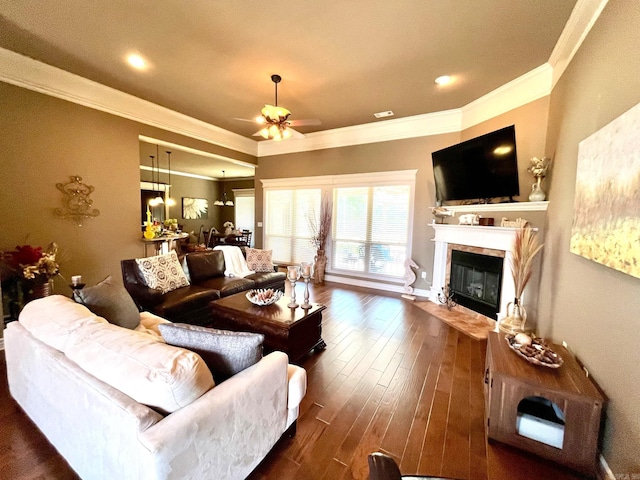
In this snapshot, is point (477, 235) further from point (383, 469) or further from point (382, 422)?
point (383, 469)

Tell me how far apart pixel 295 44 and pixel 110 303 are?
2930mm

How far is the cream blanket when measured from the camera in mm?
4207

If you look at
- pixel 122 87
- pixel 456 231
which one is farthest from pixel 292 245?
pixel 122 87

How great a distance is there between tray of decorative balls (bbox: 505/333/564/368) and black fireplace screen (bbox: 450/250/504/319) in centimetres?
179

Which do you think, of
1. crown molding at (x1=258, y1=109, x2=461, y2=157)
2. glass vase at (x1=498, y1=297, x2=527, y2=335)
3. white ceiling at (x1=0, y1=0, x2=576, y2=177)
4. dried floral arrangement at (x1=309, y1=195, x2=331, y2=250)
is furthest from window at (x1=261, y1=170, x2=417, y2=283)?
glass vase at (x1=498, y1=297, x2=527, y2=335)

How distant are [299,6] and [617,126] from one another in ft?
7.91

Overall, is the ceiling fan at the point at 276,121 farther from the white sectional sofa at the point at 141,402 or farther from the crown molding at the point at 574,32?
the white sectional sofa at the point at 141,402

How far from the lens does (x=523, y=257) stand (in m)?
2.87

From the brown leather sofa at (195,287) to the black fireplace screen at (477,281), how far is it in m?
2.85

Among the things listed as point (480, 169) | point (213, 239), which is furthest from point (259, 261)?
point (213, 239)

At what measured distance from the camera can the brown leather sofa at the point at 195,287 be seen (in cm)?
294

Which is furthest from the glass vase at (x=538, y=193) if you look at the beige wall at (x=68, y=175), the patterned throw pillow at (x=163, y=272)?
the beige wall at (x=68, y=175)

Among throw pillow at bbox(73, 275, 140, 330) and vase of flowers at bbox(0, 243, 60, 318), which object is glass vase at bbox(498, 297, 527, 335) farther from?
vase of flowers at bbox(0, 243, 60, 318)

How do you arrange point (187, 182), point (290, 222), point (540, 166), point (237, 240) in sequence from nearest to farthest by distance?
point (540, 166) < point (290, 222) < point (237, 240) < point (187, 182)
